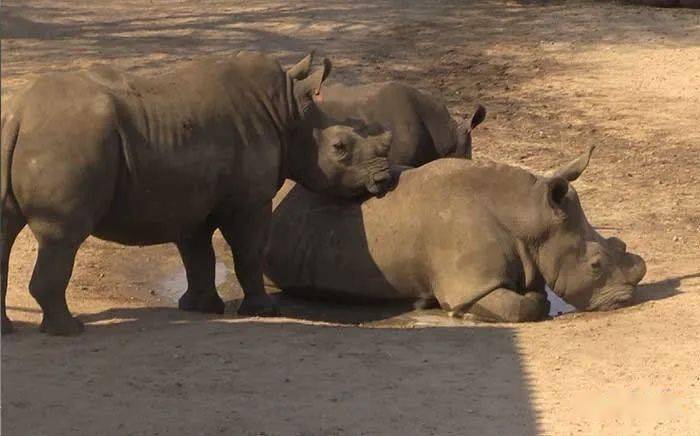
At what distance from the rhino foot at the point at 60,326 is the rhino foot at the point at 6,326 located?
178mm

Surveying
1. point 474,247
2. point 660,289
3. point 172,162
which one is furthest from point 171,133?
point 660,289

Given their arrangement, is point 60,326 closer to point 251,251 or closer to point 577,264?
point 251,251

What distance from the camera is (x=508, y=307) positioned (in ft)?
31.7

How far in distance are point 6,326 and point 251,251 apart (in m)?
1.61

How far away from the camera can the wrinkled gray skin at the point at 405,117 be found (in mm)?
11164

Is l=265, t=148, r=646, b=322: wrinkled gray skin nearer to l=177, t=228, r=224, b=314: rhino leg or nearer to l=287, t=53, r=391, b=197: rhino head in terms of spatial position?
l=287, t=53, r=391, b=197: rhino head

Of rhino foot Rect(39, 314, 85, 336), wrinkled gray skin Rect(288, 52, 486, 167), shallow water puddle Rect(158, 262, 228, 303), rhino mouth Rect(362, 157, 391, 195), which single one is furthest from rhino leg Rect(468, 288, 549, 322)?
rhino foot Rect(39, 314, 85, 336)

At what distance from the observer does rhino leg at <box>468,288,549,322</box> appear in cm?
966

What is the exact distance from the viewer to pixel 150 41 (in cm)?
1917

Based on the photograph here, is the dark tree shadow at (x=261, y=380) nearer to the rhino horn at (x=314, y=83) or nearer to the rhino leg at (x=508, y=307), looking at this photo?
the rhino leg at (x=508, y=307)

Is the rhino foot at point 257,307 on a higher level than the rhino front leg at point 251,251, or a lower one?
lower

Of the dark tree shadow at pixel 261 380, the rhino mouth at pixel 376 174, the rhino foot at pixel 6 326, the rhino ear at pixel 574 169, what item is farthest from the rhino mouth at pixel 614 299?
the rhino foot at pixel 6 326

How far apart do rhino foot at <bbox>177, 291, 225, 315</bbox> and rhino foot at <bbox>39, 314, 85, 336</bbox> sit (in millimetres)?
1215

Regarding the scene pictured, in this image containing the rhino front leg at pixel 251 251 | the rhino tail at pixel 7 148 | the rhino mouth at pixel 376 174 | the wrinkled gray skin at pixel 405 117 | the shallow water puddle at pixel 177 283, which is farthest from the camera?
the wrinkled gray skin at pixel 405 117
